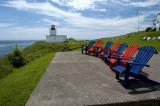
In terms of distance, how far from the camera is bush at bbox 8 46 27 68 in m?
16.9

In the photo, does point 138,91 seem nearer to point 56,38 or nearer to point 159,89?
point 159,89

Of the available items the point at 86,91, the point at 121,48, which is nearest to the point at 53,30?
the point at 121,48

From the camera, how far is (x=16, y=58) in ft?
55.8

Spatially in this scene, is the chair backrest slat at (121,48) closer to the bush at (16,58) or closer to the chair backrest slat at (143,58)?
the chair backrest slat at (143,58)

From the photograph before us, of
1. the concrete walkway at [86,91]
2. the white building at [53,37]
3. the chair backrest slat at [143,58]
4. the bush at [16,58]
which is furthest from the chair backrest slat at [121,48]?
the white building at [53,37]

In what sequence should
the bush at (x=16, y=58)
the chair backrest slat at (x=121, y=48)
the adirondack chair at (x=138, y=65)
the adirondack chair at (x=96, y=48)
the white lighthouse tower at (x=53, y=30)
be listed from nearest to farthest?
the adirondack chair at (x=138, y=65)
the chair backrest slat at (x=121, y=48)
the bush at (x=16, y=58)
the adirondack chair at (x=96, y=48)
the white lighthouse tower at (x=53, y=30)

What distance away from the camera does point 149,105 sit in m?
6.09

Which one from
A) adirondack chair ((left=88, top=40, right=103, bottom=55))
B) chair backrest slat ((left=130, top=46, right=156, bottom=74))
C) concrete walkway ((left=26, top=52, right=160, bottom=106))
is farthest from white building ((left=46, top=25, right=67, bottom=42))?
chair backrest slat ((left=130, top=46, right=156, bottom=74))

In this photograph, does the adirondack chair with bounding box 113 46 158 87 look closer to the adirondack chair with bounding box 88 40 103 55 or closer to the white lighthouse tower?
the adirondack chair with bounding box 88 40 103 55

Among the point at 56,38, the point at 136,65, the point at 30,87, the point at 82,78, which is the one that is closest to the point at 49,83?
the point at 30,87

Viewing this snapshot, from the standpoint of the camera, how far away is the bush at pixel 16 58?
16867 mm

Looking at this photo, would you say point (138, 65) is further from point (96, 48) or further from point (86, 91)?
point (96, 48)

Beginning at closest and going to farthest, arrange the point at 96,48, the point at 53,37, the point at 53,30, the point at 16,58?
the point at 16,58, the point at 96,48, the point at 53,37, the point at 53,30

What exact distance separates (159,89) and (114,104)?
1.84m
